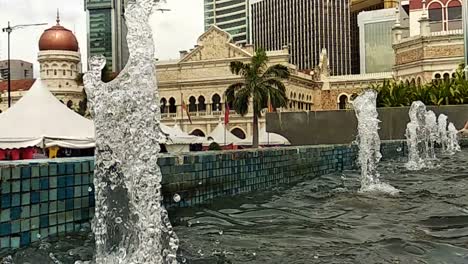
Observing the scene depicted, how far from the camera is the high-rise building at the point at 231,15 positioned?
10588 cm

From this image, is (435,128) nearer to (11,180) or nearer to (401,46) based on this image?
(11,180)

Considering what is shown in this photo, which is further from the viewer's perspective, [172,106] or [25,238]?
[172,106]

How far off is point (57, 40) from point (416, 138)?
55232 mm

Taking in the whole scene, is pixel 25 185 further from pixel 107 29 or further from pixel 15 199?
pixel 107 29

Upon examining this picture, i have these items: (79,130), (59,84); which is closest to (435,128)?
(79,130)

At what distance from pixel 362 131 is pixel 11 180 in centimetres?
996

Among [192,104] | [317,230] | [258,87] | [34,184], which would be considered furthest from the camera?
[192,104]

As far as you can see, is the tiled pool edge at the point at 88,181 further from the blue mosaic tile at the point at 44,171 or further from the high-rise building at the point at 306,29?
the high-rise building at the point at 306,29

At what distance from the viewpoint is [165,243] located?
4.26 meters

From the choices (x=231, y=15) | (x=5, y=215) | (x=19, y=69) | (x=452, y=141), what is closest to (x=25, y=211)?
(x=5, y=215)

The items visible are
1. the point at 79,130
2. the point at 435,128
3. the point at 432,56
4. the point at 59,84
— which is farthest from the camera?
the point at 59,84

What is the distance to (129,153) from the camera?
4.35 meters

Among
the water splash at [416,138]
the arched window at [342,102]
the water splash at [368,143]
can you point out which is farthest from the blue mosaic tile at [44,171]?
the arched window at [342,102]

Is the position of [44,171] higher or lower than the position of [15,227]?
higher
